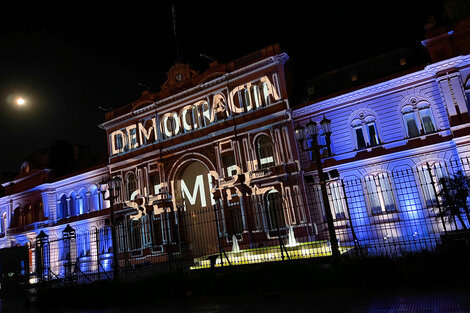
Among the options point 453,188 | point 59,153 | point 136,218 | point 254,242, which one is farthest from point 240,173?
point 59,153

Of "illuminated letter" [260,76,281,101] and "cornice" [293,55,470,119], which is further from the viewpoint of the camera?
"illuminated letter" [260,76,281,101]

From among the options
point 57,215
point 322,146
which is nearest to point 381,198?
point 322,146

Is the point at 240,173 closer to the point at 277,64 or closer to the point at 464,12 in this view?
the point at 277,64

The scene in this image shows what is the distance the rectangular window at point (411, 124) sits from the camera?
22.5m

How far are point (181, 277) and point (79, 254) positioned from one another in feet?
86.1

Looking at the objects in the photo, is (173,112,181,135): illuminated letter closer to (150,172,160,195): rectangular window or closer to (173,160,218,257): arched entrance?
(173,160,218,257): arched entrance

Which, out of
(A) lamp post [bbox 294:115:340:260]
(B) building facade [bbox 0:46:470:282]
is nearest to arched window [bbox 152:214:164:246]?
(B) building facade [bbox 0:46:470:282]

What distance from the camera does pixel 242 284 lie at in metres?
11.3

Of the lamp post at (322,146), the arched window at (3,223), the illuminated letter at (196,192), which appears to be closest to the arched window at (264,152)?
the illuminated letter at (196,192)

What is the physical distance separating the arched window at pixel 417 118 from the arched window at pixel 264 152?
29.8 ft

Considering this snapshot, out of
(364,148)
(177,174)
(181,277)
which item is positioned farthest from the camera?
(177,174)

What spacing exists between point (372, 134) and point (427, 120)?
10.9 ft

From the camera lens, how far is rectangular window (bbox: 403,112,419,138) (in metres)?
22.5

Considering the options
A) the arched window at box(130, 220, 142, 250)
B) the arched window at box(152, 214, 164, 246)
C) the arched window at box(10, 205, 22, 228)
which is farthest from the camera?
the arched window at box(10, 205, 22, 228)
